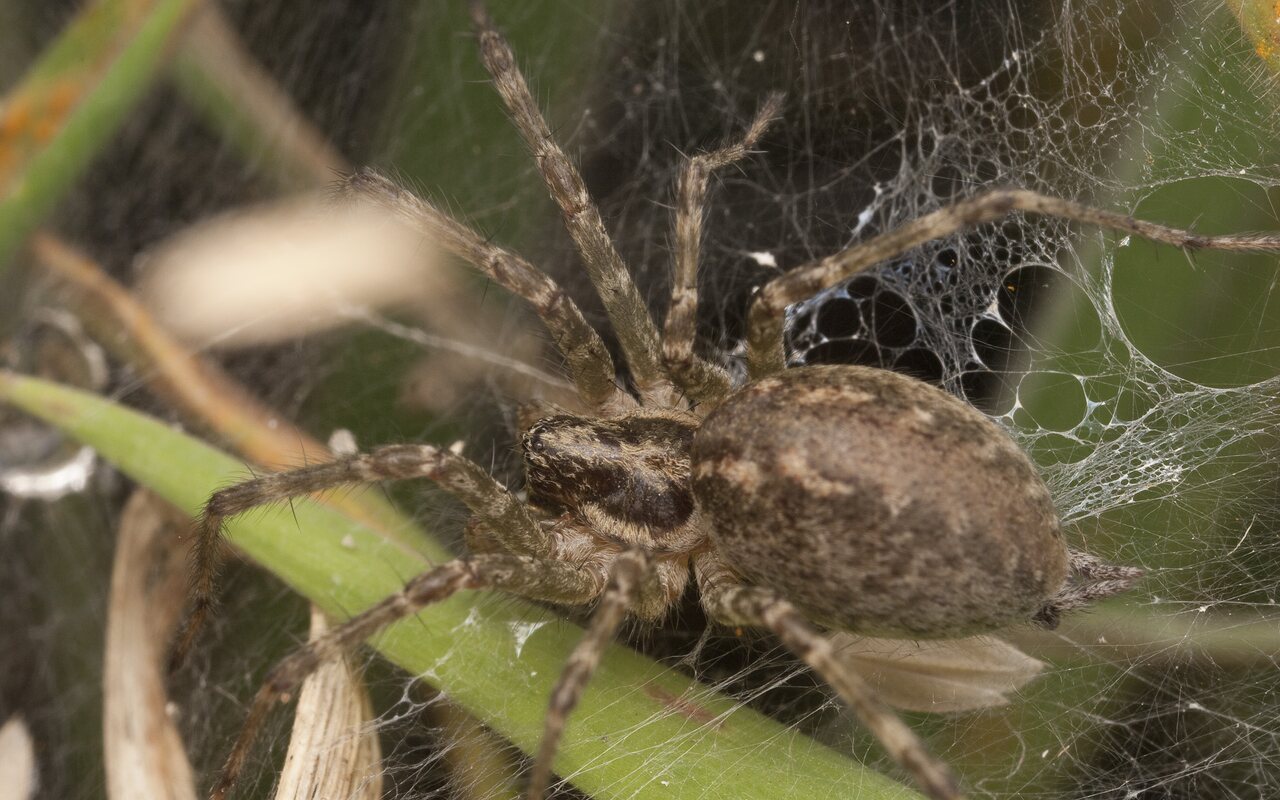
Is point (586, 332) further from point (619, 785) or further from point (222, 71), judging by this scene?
point (222, 71)

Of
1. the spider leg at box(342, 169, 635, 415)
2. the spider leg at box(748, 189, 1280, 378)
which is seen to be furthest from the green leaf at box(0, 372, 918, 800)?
the spider leg at box(748, 189, 1280, 378)

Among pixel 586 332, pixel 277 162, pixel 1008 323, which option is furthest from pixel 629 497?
pixel 277 162

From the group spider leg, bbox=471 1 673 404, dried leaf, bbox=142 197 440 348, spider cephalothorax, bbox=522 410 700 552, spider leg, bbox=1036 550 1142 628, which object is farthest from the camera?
dried leaf, bbox=142 197 440 348

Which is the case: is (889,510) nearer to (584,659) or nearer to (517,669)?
(584,659)

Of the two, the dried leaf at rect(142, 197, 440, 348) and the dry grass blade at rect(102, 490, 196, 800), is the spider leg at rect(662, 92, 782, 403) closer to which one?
the dried leaf at rect(142, 197, 440, 348)

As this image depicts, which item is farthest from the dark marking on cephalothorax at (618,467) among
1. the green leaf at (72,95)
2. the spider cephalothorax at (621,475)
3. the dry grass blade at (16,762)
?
the green leaf at (72,95)
